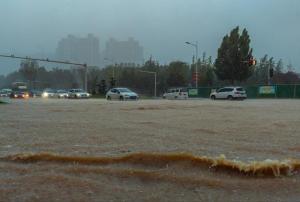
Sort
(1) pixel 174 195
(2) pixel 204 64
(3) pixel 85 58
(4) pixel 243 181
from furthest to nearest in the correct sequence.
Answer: (3) pixel 85 58, (2) pixel 204 64, (4) pixel 243 181, (1) pixel 174 195

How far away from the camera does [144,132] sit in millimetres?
13211

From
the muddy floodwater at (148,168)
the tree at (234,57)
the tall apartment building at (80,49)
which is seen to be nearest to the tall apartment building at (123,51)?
the tall apartment building at (80,49)

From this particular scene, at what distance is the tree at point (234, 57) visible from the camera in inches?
3172

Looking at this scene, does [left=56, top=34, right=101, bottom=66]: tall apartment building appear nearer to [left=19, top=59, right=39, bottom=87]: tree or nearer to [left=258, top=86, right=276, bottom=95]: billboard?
[left=19, top=59, right=39, bottom=87]: tree

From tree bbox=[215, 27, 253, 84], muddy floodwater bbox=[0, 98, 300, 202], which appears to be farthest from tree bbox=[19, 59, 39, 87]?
muddy floodwater bbox=[0, 98, 300, 202]

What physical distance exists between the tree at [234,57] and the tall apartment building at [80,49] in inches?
2777

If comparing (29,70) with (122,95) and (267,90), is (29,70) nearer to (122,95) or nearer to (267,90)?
(267,90)

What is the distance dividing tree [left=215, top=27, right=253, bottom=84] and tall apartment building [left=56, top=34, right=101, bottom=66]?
7054 centimetres

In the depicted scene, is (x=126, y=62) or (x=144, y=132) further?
(x=126, y=62)

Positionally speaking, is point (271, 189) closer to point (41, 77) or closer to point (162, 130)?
point (162, 130)

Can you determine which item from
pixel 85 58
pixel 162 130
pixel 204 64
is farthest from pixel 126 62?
pixel 162 130

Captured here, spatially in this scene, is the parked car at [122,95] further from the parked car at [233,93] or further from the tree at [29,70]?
the tree at [29,70]

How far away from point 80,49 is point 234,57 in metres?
79.8

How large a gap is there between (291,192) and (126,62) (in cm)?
14554
